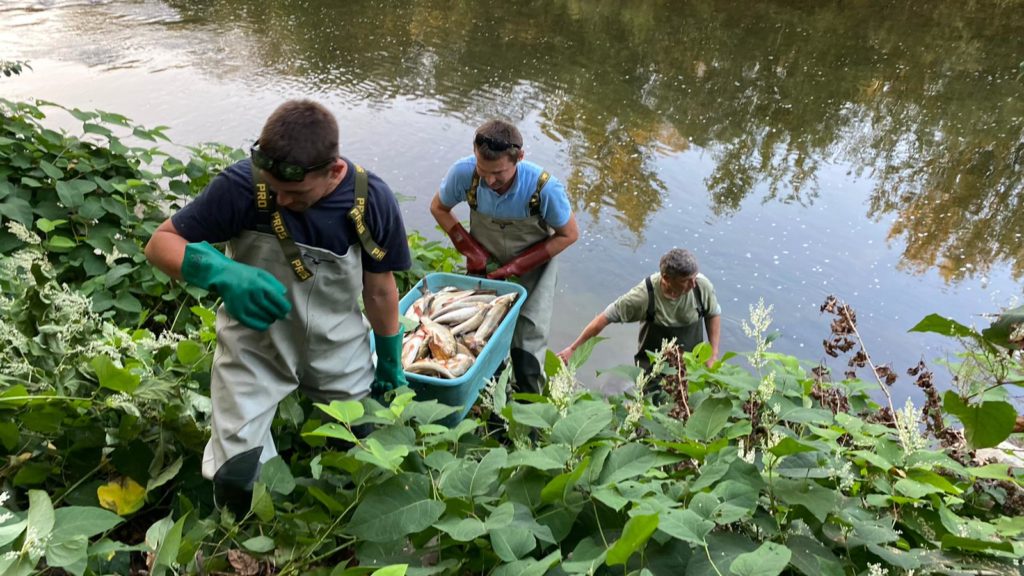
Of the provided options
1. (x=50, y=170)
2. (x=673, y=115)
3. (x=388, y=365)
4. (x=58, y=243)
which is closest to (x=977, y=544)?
(x=388, y=365)

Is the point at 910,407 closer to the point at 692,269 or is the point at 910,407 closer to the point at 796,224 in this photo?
the point at 692,269

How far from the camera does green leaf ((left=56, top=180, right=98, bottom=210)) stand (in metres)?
3.81

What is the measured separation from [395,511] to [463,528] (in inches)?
7.4

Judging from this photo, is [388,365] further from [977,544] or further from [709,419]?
[977,544]

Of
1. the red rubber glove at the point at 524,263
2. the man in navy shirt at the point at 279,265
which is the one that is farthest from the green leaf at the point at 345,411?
the red rubber glove at the point at 524,263

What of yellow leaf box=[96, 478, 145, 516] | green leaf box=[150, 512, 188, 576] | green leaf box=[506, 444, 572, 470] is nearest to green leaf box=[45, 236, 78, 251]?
yellow leaf box=[96, 478, 145, 516]

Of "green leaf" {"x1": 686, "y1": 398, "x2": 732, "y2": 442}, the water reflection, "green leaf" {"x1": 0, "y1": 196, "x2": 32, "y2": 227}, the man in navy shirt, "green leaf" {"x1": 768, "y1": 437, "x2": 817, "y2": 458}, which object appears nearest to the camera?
"green leaf" {"x1": 768, "y1": 437, "x2": 817, "y2": 458}

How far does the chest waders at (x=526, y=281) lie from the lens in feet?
13.1

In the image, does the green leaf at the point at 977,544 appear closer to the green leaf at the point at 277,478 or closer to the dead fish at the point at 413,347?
the green leaf at the point at 277,478

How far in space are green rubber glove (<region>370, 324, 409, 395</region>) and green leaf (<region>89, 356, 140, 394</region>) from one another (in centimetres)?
90

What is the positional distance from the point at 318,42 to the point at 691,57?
260 inches

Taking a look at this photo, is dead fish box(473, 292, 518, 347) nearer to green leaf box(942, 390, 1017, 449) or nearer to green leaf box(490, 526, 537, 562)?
green leaf box(490, 526, 537, 562)

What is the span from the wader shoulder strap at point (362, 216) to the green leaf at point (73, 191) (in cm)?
233

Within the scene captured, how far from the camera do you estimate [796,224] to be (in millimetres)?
7477
